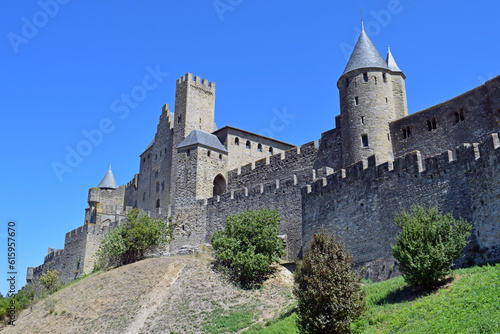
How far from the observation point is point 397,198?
80.4 feet

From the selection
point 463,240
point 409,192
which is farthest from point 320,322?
point 409,192

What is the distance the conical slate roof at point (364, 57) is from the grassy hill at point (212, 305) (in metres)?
15.0

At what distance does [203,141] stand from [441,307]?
3046 centimetres

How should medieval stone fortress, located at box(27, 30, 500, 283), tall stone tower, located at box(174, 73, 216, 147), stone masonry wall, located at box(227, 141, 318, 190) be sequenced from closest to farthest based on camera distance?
medieval stone fortress, located at box(27, 30, 500, 283) < stone masonry wall, located at box(227, 141, 318, 190) < tall stone tower, located at box(174, 73, 216, 147)

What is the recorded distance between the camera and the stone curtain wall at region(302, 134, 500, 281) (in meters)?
19.9

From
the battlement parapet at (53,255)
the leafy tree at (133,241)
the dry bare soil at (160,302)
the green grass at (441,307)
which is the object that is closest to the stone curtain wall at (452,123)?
the dry bare soil at (160,302)

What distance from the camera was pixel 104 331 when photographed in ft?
81.3

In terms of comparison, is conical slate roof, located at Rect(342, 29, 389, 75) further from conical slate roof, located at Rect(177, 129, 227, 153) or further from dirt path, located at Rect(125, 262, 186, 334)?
dirt path, located at Rect(125, 262, 186, 334)

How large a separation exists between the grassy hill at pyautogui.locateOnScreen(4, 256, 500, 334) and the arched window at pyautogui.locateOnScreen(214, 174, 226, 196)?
44.4ft

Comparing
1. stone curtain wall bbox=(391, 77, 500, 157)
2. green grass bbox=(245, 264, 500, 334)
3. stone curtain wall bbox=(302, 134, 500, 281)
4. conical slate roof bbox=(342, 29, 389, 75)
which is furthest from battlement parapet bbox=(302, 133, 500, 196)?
conical slate roof bbox=(342, 29, 389, 75)

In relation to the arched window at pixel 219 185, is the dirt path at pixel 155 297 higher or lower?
lower

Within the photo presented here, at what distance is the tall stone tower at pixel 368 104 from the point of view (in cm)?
3362

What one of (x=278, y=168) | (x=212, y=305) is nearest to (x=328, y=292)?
(x=212, y=305)

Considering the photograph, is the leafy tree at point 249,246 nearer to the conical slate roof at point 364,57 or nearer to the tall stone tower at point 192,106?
the conical slate roof at point 364,57
